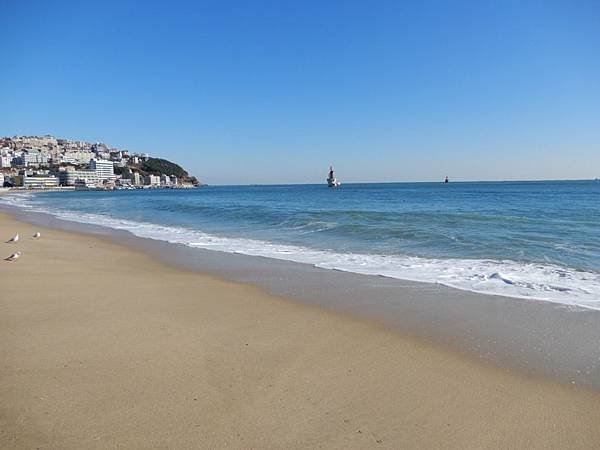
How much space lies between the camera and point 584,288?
7043mm

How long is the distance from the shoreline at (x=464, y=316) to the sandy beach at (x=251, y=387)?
31cm

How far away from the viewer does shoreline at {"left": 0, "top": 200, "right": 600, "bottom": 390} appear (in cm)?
414

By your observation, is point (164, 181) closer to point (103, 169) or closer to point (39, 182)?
point (103, 169)

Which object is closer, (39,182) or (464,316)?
(464,316)

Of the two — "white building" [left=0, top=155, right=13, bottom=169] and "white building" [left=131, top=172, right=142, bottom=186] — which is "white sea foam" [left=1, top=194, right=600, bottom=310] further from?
"white building" [left=0, top=155, right=13, bottom=169]

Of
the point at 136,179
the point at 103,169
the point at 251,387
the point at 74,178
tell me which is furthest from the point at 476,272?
the point at 136,179

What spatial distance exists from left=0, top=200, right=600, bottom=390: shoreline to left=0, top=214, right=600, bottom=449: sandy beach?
307 mm

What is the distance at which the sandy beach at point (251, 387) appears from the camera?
2.78 meters

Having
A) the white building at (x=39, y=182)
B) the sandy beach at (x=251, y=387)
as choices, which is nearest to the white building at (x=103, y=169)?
the white building at (x=39, y=182)

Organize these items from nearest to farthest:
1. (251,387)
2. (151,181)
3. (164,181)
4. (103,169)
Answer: (251,387)
(103,169)
(151,181)
(164,181)

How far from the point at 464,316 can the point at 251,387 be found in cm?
342

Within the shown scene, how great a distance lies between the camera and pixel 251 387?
344 centimetres

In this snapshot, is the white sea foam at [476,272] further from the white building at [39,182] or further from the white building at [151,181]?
the white building at [151,181]

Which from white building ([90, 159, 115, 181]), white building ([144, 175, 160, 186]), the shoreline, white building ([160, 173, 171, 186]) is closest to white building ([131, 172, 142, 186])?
white building ([144, 175, 160, 186])
